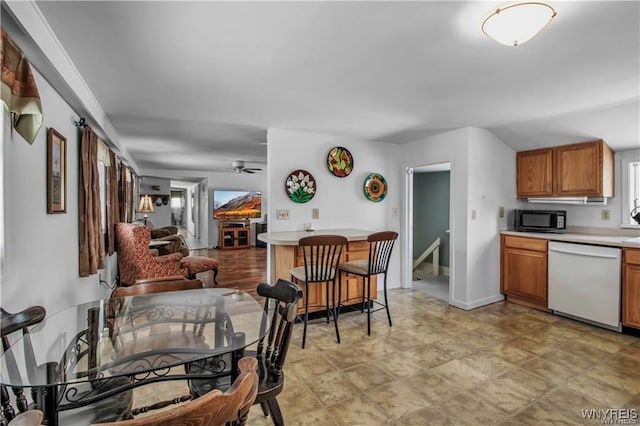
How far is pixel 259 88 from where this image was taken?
8.10 feet

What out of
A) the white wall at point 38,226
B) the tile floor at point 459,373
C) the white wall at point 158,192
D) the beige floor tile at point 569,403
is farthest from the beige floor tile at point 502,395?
the white wall at point 158,192

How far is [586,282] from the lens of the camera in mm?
3162

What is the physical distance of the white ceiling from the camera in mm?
1506

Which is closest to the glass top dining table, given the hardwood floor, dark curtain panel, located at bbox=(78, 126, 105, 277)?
dark curtain panel, located at bbox=(78, 126, 105, 277)

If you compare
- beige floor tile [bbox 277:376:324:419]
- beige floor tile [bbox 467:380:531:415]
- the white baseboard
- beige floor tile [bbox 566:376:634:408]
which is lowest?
beige floor tile [bbox 277:376:324:419]

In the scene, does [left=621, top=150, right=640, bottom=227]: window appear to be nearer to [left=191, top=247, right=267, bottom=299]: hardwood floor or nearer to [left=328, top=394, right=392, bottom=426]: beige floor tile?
[left=328, top=394, right=392, bottom=426]: beige floor tile

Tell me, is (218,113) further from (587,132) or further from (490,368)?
(587,132)

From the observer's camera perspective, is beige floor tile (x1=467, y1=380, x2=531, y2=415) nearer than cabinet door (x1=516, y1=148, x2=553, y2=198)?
Yes

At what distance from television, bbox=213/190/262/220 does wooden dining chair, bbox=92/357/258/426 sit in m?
8.41

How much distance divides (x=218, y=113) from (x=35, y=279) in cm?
204

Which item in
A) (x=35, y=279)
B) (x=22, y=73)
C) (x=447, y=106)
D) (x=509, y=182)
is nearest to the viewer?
(x=22, y=73)

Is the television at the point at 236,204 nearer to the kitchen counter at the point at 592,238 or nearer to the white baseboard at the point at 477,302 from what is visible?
the white baseboard at the point at 477,302

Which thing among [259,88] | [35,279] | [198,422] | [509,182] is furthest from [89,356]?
[509,182]

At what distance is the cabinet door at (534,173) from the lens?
376 centimetres
